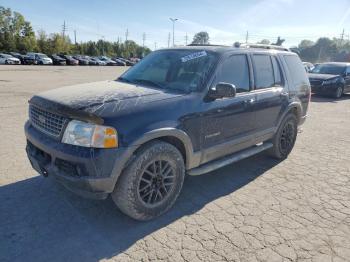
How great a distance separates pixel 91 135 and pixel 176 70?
1654mm

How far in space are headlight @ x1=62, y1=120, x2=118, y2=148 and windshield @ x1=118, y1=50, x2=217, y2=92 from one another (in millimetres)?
1210

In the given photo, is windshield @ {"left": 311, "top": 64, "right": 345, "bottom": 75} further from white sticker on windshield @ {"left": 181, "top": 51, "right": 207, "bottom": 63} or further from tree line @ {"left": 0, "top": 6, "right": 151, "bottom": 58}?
tree line @ {"left": 0, "top": 6, "right": 151, "bottom": 58}

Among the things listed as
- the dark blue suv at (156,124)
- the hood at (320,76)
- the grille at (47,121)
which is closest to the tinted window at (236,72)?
the dark blue suv at (156,124)

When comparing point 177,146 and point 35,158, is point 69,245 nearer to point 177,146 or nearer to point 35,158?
point 35,158

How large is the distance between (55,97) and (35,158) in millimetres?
703

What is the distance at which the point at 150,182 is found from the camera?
327 centimetres

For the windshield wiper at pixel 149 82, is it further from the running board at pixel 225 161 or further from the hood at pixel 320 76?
the hood at pixel 320 76

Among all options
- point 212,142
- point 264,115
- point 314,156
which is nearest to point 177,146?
point 212,142

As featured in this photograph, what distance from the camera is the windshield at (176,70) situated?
3734 mm

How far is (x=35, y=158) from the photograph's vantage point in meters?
3.30

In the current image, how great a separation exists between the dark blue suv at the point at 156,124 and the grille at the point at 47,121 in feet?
0.03

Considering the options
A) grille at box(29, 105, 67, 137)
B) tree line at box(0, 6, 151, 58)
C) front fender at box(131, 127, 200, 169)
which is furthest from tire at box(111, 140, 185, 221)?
tree line at box(0, 6, 151, 58)

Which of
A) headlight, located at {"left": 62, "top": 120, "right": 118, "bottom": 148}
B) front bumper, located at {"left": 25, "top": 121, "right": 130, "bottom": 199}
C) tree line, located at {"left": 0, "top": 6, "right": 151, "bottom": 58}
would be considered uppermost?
tree line, located at {"left": 0, "top": 6, "right": 151, "bottom": 58}

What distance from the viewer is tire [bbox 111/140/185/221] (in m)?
3.04
